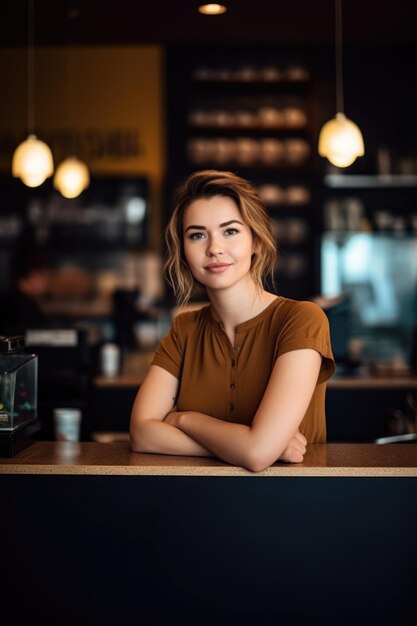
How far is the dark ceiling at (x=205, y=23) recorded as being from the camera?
6.24 meters

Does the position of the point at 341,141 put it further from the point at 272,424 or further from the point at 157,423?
the point at 272,424

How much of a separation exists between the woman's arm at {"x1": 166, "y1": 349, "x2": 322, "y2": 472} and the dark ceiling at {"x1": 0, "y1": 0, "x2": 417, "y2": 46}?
474 centimetres

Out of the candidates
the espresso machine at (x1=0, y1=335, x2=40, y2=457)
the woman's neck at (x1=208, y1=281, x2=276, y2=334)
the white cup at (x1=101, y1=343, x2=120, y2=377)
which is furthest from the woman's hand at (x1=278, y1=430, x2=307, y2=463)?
the white cup at (x1=101, y1=343, x2=120, y2=377)

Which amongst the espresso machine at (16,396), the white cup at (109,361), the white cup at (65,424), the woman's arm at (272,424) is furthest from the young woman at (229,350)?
the white cup at (109,361)

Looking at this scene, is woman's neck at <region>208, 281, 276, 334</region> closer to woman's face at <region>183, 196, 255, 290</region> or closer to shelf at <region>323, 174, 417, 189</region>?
woman's face at <region>183, 196, 255, 290</region>

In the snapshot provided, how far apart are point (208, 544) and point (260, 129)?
5.92 meters

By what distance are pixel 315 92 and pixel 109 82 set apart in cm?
177

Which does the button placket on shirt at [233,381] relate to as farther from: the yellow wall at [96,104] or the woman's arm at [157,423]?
the yellow wall at [96,104]

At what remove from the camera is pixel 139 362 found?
6.70 meters

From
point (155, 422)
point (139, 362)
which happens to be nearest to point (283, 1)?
point (139, 362)

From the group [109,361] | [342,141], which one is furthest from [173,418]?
[109,361]

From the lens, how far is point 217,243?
2.04 meters

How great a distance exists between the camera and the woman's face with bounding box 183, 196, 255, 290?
2.04 metres

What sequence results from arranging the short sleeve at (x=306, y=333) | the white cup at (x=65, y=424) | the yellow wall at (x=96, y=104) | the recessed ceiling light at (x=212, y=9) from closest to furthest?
the short sleeve at (x=306, y=333) < the white cup at (x=65, y=424) < the recessed ceiling light at (x=212, y=9) < the yellow wall at (x=96, y=104)
